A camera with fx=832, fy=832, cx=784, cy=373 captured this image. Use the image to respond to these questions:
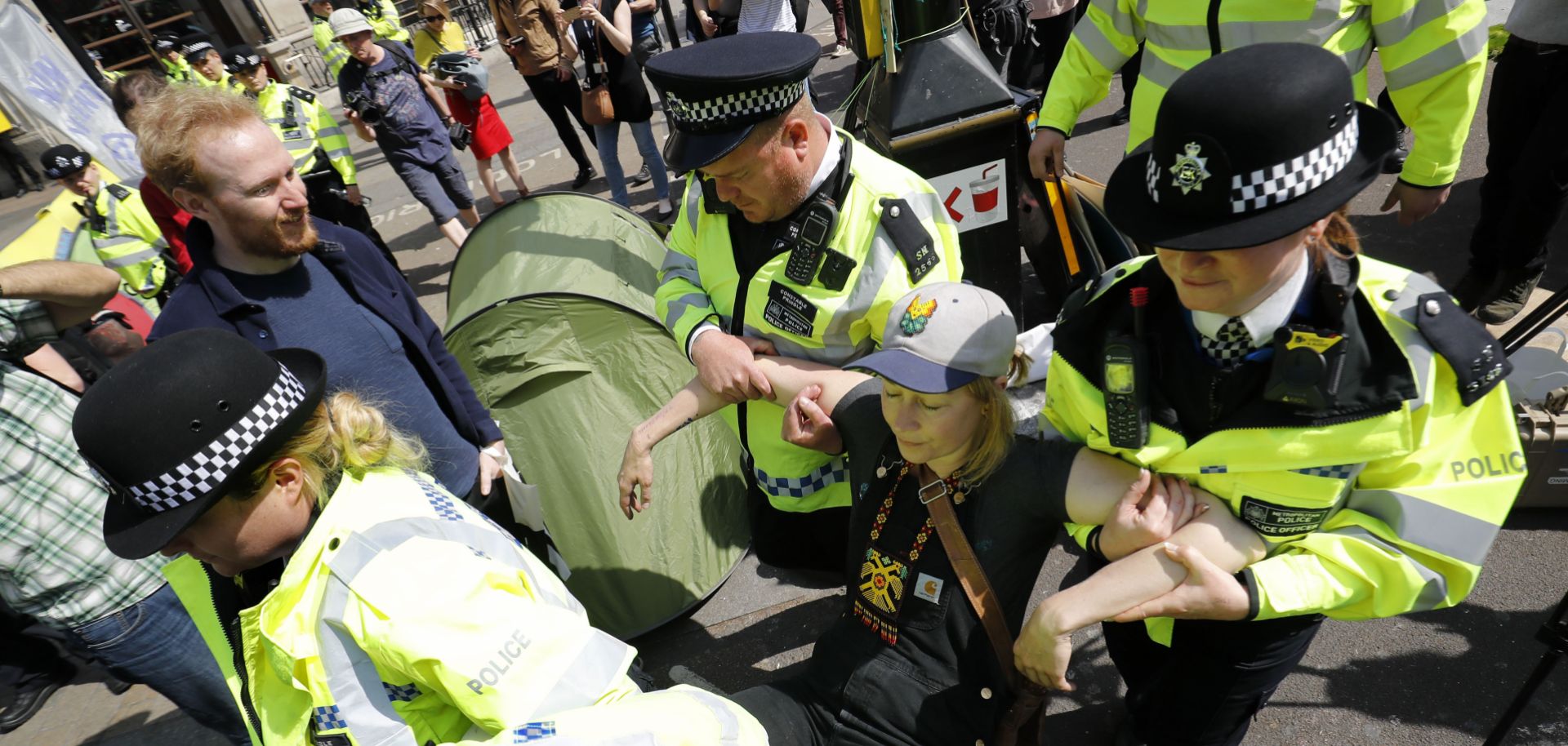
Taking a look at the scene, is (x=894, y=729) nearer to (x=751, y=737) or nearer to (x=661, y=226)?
(x=751, y=737)

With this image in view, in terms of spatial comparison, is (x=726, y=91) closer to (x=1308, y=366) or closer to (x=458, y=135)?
(x=1308, y=366)

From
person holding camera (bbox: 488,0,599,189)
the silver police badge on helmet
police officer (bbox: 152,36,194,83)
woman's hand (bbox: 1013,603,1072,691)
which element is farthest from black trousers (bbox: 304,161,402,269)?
the silver police badge on helmet

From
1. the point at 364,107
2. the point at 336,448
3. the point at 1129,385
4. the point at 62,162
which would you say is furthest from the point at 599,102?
the point at 1129,385

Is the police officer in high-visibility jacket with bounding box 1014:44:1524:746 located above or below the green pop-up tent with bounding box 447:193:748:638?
above

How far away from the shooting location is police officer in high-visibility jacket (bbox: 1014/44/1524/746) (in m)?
1.18

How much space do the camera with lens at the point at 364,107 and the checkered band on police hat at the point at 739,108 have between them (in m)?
4.72

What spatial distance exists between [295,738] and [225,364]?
670 mm

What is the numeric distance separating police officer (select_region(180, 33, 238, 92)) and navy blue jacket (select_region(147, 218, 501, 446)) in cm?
462

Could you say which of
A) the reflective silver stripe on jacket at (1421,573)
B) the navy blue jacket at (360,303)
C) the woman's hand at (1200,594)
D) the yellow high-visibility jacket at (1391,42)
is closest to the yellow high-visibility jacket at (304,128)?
the navy blue jacket at (360,303)

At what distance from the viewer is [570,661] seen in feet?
4.43

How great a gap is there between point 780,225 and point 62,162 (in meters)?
4.47

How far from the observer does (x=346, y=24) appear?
5316 mm

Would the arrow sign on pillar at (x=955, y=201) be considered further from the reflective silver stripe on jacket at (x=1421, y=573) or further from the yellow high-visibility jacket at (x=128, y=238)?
the yellow high-visibility jacket at (x=128, y=238)

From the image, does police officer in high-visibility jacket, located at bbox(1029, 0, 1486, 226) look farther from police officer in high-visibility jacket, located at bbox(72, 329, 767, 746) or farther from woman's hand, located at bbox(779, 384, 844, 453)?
police officer in high-visibility jacket, located at bbox(72, 329, 767, 746)
